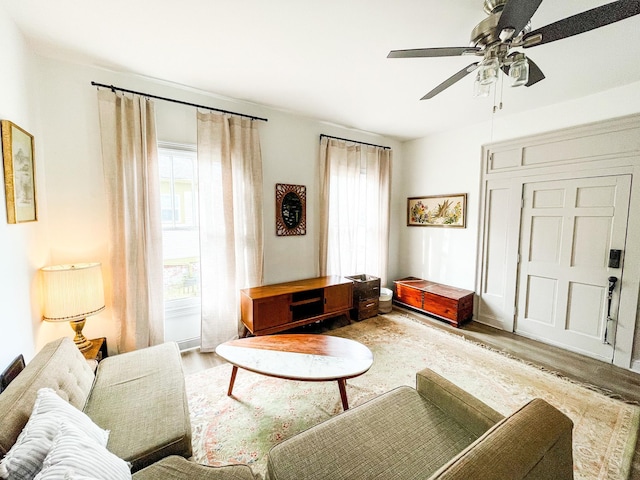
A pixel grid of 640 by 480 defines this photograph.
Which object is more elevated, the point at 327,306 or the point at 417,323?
the point at 327,306

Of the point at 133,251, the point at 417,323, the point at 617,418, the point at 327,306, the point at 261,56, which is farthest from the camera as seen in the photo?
the point at 417,323

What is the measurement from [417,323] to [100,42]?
168 inches

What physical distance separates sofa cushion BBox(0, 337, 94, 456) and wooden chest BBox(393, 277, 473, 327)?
366 centimetres

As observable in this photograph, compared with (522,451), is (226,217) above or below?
above

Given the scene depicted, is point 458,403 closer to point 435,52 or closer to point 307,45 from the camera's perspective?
point 435,52

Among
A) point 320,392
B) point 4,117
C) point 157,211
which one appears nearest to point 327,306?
point 320,392

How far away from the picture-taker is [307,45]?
1937 mm

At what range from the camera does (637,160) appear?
8.03 feet

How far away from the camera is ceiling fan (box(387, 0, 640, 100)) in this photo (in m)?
1.09

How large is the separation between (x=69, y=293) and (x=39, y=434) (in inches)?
53.9

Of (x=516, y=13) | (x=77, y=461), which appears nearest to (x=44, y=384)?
(x=77, y=461)

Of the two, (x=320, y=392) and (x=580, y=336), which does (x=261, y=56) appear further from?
(x=580, y=336)

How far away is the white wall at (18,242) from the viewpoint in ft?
4.95

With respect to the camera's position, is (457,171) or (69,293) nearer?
(69,293)
